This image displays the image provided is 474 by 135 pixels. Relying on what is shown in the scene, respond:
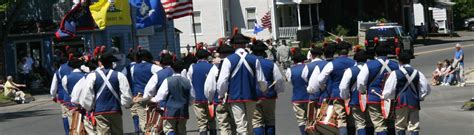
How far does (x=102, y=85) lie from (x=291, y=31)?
44.2m

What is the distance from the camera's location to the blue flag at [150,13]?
30234 millimetres

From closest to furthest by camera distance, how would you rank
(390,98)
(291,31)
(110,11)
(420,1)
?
(390,98)
(110,11)
(291,31)
(420,1)

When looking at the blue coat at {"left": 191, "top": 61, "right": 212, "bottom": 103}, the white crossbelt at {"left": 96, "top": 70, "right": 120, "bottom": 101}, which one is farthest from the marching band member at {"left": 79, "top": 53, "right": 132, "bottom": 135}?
the blue coat at {"left": 191, "top": 61, "right": 212, "bottom": 103}

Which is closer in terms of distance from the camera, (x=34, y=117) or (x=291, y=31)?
(x=34, y=117)

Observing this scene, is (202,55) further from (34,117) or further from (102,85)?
(34,117)

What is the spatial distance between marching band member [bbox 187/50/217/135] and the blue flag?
15030mm

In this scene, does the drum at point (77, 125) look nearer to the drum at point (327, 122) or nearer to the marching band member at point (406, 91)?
the drum at point (327, 122)

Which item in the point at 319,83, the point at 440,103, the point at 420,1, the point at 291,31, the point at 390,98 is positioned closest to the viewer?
the point at 390,98

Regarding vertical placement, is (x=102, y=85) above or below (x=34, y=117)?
above

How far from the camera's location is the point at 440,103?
23078 mm

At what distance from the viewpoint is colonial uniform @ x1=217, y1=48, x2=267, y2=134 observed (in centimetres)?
1309

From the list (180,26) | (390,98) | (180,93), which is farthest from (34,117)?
(180,26)

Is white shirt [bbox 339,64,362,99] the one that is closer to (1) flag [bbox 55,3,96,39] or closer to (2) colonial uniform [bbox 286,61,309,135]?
(2) colonial uniform [bbox 286,61,309,135]

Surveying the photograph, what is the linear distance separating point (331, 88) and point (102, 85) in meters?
3.28
